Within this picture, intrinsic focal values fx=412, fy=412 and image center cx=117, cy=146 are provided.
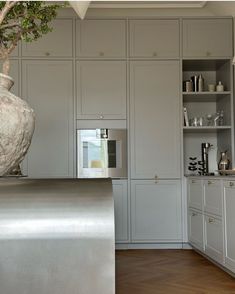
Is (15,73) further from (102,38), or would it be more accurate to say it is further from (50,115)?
(102,38)

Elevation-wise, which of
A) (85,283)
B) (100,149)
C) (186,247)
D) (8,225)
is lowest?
(186,247)

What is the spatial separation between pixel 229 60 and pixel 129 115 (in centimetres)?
132

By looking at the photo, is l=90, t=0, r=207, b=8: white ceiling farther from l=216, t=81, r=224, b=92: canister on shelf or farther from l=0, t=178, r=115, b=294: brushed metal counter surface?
l=0, t=178, r=115, b=294: brushed metal counter surface

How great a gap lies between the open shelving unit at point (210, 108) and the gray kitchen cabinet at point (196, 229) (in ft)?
2.60

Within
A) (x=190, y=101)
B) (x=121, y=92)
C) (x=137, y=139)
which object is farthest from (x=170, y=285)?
(x=190, y=101)

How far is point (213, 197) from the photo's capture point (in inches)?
148

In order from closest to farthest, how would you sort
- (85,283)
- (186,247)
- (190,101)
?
1. (85,283)
2. (186,247)
3. (190,101)

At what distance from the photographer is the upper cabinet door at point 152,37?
4.80m

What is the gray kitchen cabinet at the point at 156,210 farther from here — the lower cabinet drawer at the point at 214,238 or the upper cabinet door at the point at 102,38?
the upper cabinet door at the point at 102,38

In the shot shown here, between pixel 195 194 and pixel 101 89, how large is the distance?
5.27 ft

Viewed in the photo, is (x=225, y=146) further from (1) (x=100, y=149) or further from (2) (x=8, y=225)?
(2) (x=8, y=225)

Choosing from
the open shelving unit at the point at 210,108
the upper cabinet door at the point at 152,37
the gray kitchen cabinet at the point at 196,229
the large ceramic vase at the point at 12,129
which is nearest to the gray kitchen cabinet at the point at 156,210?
the gray kitchen cabinet at the point at 196,229

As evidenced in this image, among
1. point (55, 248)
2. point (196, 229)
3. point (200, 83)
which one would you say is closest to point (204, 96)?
point (200, 83)

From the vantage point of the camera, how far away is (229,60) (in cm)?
478
